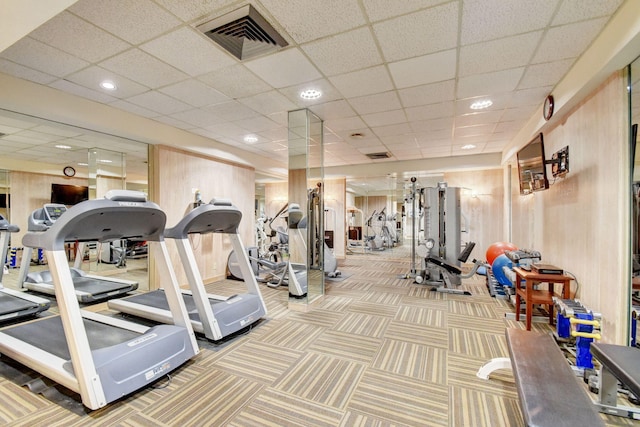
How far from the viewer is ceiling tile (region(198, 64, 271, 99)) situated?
10.0ft

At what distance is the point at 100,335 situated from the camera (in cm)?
271

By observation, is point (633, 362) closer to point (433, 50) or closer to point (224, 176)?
point (433, 50)

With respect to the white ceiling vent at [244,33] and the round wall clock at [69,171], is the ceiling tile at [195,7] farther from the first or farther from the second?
the round wall clock at [69,171]

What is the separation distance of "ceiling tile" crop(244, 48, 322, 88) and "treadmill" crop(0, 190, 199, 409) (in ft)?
5.71

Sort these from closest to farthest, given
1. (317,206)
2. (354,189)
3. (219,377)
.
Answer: (219,377), (317,206), (354,189)

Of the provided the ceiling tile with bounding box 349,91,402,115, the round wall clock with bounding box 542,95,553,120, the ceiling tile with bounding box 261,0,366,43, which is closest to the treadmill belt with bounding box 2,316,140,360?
the ceiling tile with bounding box 261,0,366,43

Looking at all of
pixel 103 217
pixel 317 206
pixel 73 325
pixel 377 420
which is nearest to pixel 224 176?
pixel 317 206

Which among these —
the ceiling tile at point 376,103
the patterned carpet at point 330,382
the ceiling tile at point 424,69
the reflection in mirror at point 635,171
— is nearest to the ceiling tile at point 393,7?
the ceiling tile at point 424,69

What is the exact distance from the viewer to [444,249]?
5.85 metres

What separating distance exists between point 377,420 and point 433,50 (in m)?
3.07

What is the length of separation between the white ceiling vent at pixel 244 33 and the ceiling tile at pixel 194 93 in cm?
90

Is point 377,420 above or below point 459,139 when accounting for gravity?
below

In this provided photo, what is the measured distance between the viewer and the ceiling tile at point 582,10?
2.02 m

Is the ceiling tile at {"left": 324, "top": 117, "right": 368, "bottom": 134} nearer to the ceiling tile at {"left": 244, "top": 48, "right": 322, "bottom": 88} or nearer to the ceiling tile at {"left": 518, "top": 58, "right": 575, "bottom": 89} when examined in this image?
the ceiling tile at {"left": 244, "top": 48, "right": 322, "bottom": 88}
